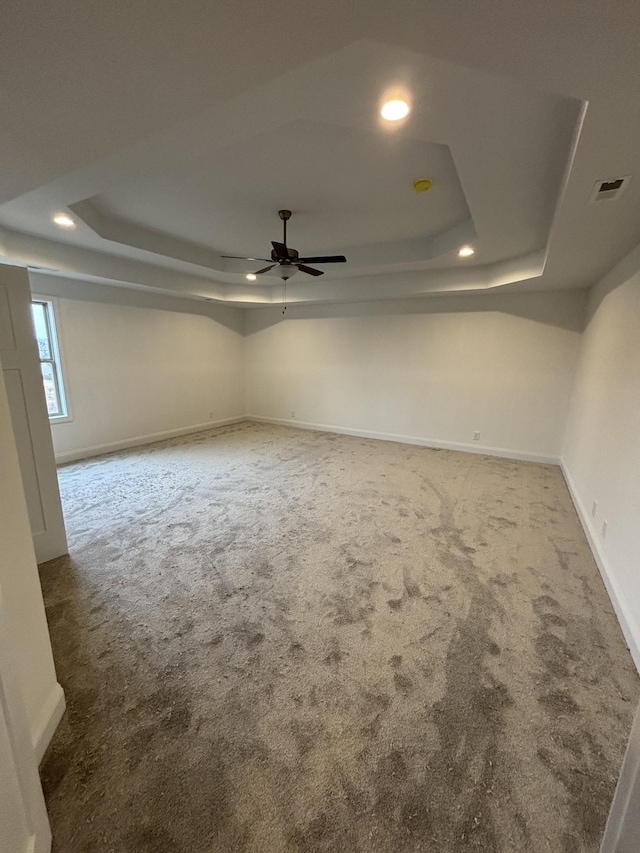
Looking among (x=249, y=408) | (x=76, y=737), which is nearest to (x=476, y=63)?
(x=76, y=737)

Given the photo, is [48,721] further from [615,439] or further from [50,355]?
[50,355]

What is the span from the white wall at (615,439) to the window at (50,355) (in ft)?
18.4

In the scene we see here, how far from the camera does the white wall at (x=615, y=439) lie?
2.01 meters

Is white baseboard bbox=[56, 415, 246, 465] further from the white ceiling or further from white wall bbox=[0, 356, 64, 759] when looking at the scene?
white wall bbox=[0, 356, 64, 759]

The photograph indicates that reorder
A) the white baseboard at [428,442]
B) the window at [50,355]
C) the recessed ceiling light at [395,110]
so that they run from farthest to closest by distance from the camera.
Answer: the white baseboard at [428,442] → the window at [50,355] → the recessed ceiling light at [395,110]

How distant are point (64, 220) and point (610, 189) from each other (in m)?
4.09

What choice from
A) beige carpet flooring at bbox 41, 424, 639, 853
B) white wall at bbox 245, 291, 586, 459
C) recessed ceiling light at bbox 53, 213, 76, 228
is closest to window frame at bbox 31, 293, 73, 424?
recessed ceiling light at bbox 53, 213, 76, 228

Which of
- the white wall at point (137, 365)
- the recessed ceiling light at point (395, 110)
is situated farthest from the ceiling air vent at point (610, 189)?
the white wall at point (137, 365)

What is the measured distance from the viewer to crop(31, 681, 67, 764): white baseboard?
1.22 meters

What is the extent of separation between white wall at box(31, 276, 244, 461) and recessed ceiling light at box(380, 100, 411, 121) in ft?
14.3

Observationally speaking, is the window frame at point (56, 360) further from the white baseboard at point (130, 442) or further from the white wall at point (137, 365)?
the white baseboard at point (130, 442)

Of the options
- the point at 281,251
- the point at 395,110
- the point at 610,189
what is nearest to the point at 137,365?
the point at 281,251

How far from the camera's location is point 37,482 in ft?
7.78

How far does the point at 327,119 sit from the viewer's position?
1639mm
